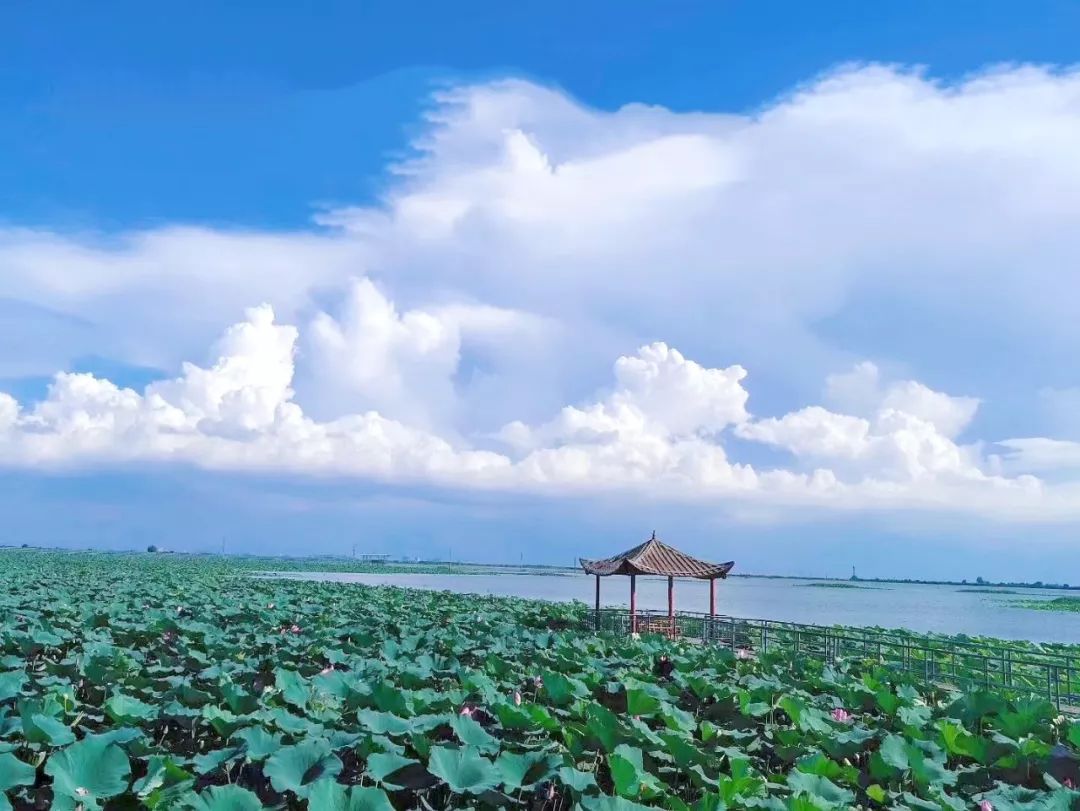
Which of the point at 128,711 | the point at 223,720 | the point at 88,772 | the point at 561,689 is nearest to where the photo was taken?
the point at 88,772

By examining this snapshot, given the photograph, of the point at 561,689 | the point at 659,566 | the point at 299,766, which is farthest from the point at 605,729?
the point at 659,566

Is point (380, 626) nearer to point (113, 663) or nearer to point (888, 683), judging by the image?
point (113, 663)

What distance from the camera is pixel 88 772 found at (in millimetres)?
5633

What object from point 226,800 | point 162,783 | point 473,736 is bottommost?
point 162,783

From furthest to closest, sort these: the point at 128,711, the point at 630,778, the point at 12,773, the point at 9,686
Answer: the point at 9,686 → the point at 128,711 → the point at 630,778 → the point at 12,773

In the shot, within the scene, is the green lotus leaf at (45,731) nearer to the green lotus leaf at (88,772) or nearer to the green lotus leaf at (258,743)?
the green lotus leaf at (88,772)

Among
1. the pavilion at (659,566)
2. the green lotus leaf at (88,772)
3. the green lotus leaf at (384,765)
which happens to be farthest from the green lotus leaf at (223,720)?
the pavilion at (659,566)

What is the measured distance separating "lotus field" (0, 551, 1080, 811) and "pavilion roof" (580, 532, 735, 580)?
7350 mm

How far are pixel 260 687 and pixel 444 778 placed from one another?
4.34 meters

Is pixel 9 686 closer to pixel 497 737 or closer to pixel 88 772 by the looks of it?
pixel 88 772

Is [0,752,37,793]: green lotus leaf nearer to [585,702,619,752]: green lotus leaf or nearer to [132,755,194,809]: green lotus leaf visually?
[132,755,194,809]: green lotus leaf

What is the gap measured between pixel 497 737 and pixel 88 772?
9.85 ft

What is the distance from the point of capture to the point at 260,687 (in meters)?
9.45

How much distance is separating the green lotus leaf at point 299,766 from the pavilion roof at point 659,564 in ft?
47.9
